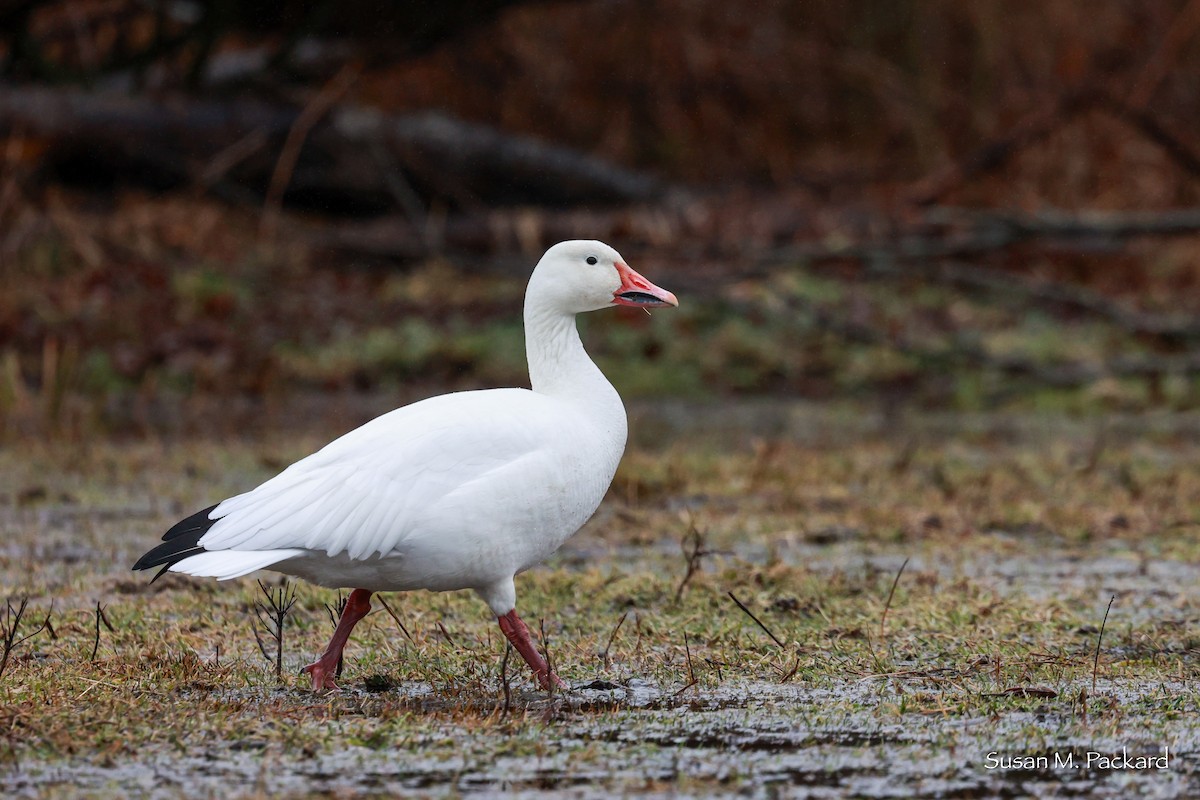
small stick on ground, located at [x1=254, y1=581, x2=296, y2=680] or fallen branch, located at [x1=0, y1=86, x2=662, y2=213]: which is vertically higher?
fallen branch, located at [x1=0, y1=86, x2=662, y2=213]

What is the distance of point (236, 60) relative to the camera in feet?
43.8

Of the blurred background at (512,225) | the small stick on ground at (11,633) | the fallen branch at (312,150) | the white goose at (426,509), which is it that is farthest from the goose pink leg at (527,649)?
the fallen branch at (312,150)

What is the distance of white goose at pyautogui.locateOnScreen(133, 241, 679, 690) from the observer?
4094 mm

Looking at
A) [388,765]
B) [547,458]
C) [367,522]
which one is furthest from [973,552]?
[388,765]

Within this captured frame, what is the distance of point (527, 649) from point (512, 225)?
8.32 metres

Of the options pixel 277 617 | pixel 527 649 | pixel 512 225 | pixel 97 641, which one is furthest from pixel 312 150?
pixel 527 649

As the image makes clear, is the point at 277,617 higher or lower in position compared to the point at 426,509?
lower

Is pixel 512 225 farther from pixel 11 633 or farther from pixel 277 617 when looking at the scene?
pixel 11 633

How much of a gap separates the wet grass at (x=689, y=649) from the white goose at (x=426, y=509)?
28 cm

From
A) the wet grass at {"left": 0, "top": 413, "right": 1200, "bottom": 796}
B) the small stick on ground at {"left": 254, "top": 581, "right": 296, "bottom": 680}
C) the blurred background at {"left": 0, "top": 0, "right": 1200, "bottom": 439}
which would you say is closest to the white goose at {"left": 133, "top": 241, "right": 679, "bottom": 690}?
the small stick on ground at {"left": 254, "top": 581, "right": 296, "bottom": 680}

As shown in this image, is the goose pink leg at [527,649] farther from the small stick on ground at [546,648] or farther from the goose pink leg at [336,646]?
the goose pink leg at [336,646]

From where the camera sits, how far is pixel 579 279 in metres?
4.90

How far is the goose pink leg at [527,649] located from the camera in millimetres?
4199

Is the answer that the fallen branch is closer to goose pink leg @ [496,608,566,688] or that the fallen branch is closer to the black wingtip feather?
the black wingtip feather
